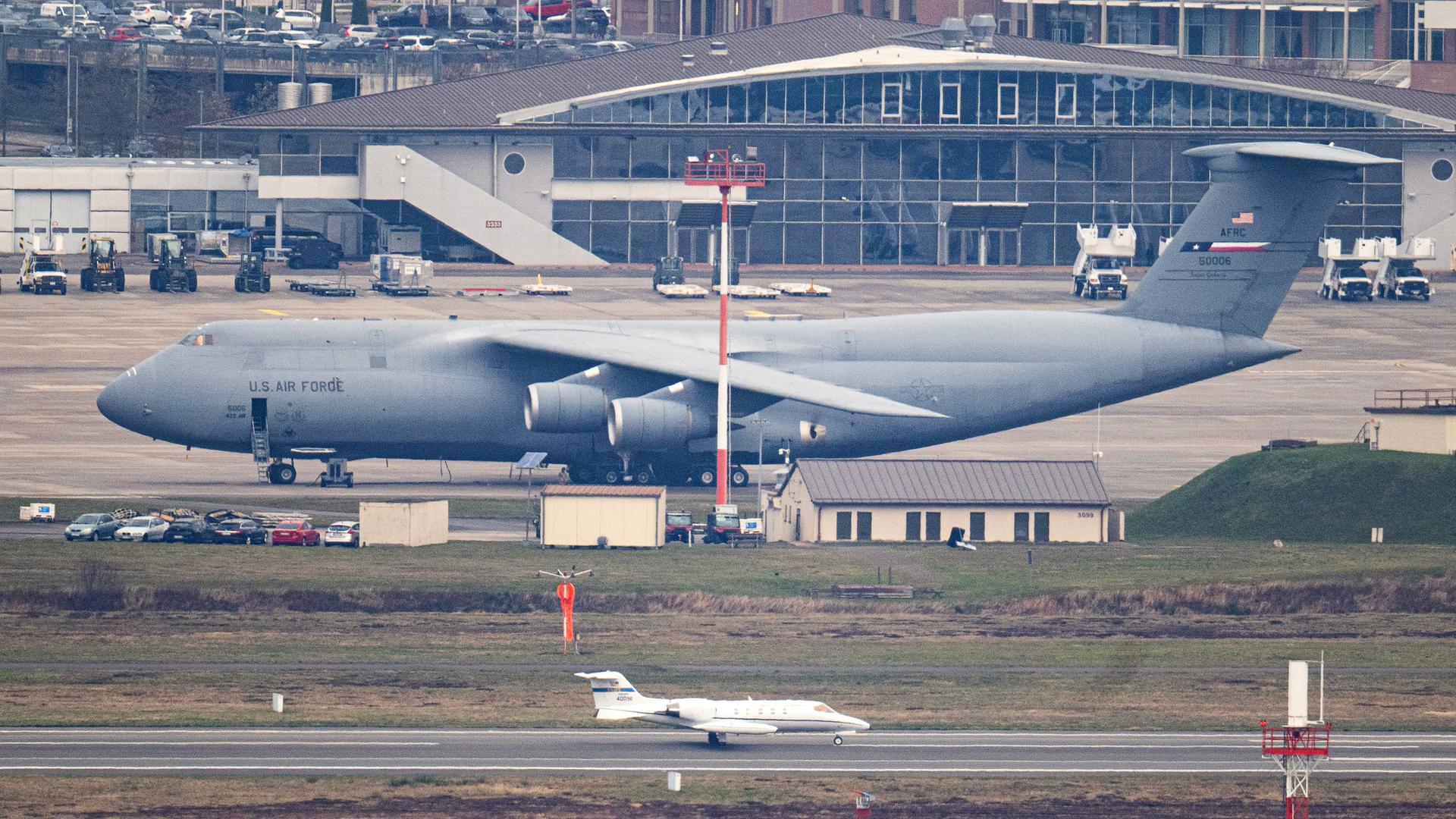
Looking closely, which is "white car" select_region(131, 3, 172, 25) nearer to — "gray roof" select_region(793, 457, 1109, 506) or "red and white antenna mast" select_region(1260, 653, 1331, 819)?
"gray roof" select_region(793, 457, 1109, 506)

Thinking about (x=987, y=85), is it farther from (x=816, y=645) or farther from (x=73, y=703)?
(x=73, y=703)

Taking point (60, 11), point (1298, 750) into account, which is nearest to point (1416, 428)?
point (1298, 750)

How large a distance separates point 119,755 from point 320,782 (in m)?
3.71

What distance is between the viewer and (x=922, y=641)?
147ft

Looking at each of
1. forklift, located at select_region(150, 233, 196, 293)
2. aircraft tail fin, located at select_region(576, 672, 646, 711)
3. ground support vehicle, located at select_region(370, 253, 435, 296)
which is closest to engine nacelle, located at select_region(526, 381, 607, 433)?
aircraft tail fin, located at select_region(576, 672, 646, 711)

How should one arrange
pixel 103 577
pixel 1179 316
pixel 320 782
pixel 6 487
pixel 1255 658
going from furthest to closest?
pixel 1179 316 → pixel 6 487 → pixel 103 577 → pixel 1255 658 → pixel 320 782

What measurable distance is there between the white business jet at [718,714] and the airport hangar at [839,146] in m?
69.9

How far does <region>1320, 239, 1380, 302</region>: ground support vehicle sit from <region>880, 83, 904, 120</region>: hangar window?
840 inches

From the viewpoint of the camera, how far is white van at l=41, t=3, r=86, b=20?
170 metres

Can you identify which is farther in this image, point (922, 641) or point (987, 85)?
point (987, 85)

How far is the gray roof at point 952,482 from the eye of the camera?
54688mm

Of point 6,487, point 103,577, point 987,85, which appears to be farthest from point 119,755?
point 987,85

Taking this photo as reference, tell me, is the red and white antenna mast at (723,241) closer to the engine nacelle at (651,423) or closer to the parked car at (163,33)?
the engine nacelle at (651,423)

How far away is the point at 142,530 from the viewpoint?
51.6 meters
